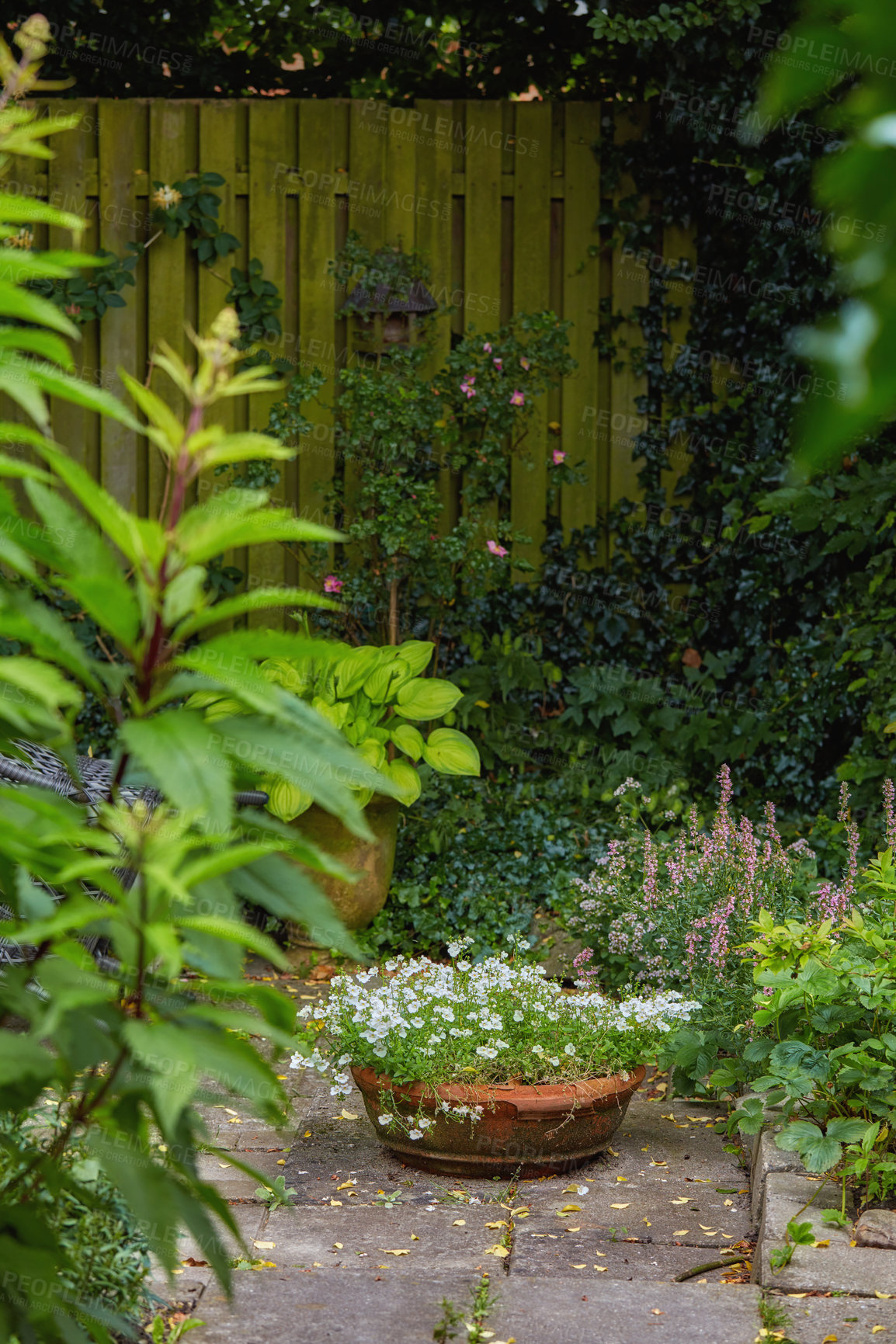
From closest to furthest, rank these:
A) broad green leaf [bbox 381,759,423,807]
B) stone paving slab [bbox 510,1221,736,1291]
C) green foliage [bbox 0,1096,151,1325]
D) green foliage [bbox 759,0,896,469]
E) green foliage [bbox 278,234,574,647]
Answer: green foliage [bbox 759,0,896,469] → green foliage [bbox 0,1096,151,1325] → stone paving slab [bbox 510,1221,736,1291] → broad green leaf [bbox 381,759,423,807] → green foliage [bbox 278,234,574,647]

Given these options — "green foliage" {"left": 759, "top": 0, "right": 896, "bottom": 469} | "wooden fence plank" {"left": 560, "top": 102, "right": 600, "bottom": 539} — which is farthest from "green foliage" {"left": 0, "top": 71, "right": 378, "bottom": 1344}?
"wooden fence plank" {"left": 560, "top": 102, "right": 600, "bottom": 539}

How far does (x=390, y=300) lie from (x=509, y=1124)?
3.33m

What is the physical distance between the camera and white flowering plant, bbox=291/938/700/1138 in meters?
2.81

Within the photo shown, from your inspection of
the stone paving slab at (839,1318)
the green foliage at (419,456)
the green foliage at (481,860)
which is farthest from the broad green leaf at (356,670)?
the stone paving slab at (839,1318)

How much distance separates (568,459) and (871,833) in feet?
6.69

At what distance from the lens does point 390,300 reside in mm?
5020

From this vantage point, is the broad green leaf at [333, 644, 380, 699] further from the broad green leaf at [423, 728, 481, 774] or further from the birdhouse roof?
the birdhouse roof

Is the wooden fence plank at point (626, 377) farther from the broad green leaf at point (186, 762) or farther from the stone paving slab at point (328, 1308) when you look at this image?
the broad green leaf at point (186, 762)

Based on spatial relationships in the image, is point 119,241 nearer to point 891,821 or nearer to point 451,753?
point 451,753

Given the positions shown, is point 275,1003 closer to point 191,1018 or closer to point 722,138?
point 191,1018

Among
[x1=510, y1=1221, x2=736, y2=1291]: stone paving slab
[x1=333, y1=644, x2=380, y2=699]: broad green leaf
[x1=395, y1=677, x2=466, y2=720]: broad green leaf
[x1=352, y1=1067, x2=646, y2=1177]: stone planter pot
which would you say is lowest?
[x1=510, y1=1221, x2=736, y2=1291]: stone paving slab

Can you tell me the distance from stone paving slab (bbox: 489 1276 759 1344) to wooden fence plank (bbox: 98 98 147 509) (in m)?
3.76

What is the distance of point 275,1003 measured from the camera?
1091mm

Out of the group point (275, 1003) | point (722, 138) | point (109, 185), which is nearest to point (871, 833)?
point (722, 138)
